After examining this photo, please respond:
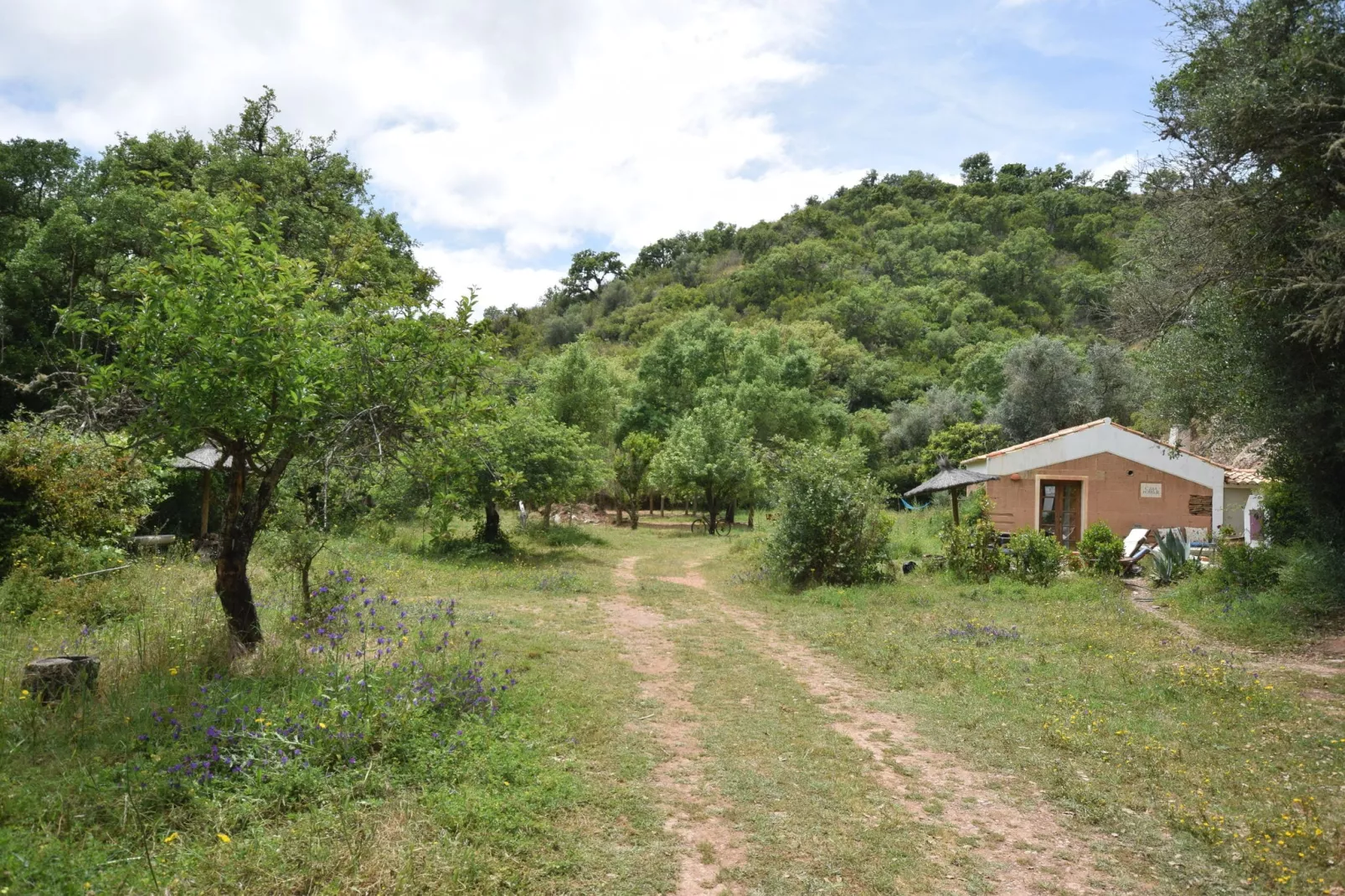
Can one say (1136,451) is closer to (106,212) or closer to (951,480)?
(951,480)

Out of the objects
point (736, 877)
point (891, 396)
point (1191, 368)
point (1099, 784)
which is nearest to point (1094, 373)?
point (891, 396)

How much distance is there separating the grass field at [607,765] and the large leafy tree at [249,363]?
1.68m

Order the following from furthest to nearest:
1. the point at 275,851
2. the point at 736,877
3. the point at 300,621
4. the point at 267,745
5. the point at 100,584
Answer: the point at 100,584, the point at 300,621, the point at 267,745, the point at 736,877, the point at 275,851

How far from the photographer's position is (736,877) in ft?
13.0

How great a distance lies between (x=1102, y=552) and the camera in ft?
51.5

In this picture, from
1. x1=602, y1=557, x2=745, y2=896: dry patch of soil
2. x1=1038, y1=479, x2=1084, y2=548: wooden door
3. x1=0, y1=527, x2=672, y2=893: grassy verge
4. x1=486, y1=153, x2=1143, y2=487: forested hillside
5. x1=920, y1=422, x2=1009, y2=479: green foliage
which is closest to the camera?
x1=0, y1=527, x2=672, y2=893: grassy verge

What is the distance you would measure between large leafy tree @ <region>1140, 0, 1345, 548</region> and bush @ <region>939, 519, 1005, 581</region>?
14.0 feet

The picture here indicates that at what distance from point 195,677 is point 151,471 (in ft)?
28.3

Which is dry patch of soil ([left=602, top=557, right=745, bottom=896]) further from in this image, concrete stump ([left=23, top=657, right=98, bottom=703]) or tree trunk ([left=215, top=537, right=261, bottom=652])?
concrete stump ([left=23, top=657, right=98, bottom=703])

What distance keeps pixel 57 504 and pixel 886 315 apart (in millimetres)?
57463

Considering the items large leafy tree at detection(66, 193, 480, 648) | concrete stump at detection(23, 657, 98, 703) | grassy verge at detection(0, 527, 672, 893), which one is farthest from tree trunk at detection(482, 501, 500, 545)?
concrete stump at detection(23, 657, 98, 703)

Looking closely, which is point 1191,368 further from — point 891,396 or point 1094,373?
point 891,396

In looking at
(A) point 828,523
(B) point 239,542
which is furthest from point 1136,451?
(B) point 239,542

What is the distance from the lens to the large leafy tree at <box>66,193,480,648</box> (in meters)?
5.77
